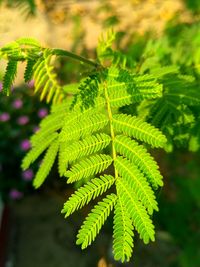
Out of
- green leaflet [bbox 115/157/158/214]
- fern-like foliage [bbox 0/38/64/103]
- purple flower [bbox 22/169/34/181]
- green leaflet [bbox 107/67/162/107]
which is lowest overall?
purple flower [bbox 22/169/34/181]

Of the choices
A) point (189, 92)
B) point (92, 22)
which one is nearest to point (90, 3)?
point (92, 22)

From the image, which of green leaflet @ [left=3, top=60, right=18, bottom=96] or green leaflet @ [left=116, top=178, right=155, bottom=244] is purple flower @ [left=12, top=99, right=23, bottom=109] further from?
green leaflet @ [left=116, top=178, right=155, bottom=244]

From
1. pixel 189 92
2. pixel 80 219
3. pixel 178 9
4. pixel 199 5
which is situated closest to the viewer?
pixel 189 92

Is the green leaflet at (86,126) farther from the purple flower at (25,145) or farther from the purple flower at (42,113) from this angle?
the purple flower at (42,113)

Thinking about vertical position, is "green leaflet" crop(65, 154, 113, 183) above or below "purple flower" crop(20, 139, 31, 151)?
above

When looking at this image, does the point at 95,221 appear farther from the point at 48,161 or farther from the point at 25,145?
the point at 25,145

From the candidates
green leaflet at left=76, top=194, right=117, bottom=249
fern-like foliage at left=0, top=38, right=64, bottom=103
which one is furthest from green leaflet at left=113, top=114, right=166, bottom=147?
fern-like foliage at left=0, top=38, right=64, bottom=103

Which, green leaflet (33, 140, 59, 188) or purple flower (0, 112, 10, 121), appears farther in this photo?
purple flower (0, 112, 10, 121)

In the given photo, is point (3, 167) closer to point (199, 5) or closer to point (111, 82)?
point (199, 5)

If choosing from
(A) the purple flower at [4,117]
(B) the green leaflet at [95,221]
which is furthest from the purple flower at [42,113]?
(B) the green leaflet at [95,221]
